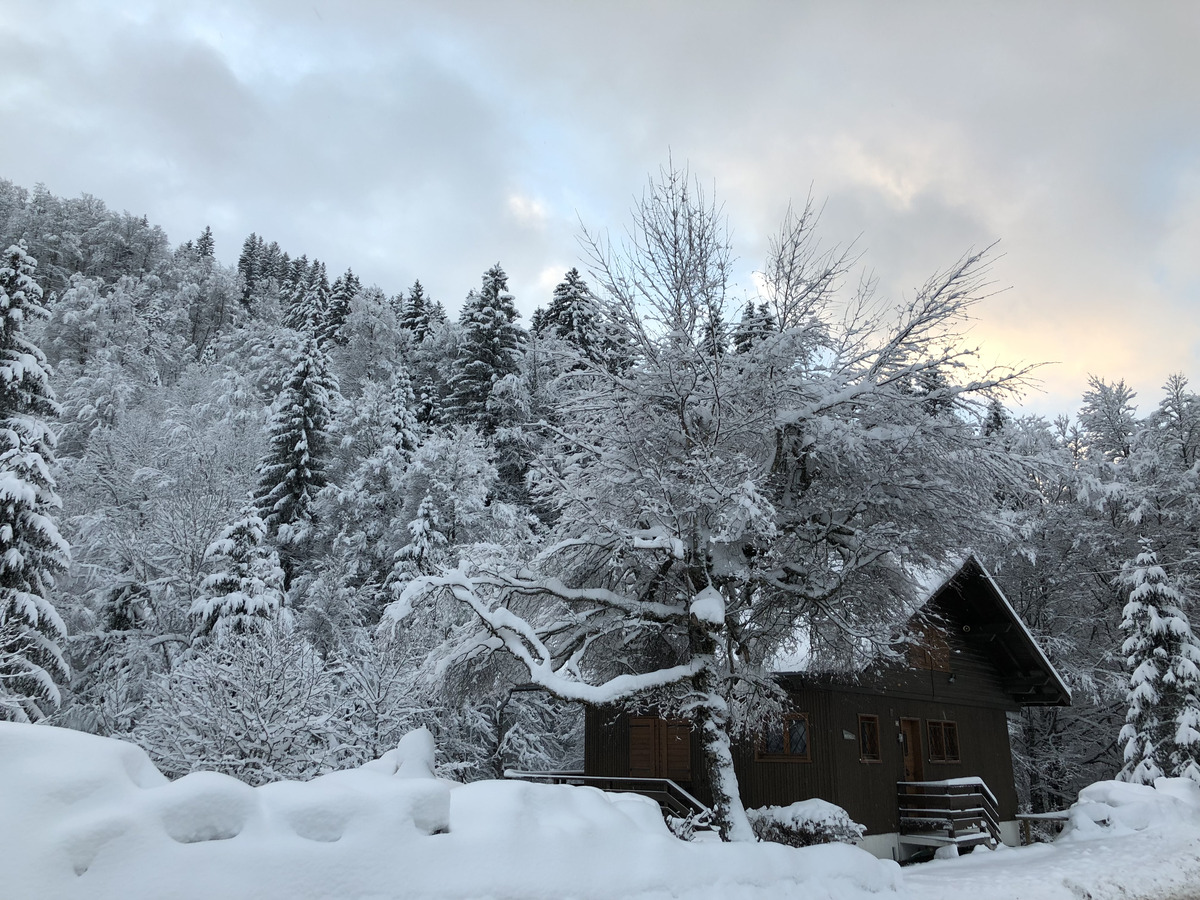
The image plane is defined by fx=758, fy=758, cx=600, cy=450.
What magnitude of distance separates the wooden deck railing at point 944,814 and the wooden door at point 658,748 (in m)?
5.47

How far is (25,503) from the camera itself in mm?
16516

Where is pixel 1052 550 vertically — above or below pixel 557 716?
above

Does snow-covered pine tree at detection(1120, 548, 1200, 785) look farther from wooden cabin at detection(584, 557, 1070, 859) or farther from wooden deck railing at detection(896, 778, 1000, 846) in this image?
wooden deck railing at detection(896, 778, 1000, 846)

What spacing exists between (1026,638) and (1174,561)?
10104 millimetres

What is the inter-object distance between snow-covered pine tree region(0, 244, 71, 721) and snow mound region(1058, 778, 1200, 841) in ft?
78.6

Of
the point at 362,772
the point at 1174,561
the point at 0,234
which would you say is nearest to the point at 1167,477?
the point at 1174,561

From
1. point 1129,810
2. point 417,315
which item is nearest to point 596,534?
point 1129,810

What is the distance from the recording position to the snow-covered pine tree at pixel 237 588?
20.4 metres

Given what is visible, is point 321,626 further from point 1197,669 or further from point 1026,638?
point 1197,669

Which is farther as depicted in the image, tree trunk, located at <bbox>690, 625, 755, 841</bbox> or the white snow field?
tree trunk, located at <bbox>690, 625, 755, 841</bbox>

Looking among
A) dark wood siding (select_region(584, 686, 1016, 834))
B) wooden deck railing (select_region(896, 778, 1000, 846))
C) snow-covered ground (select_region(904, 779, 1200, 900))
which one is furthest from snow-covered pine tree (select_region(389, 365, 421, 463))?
snow-covered ground (select_region(904, 779, 1200, 900))

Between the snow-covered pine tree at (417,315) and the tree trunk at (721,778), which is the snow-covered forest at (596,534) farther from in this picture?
the snow-covered pine tree at (417,315)

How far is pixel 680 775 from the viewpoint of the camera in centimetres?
1875

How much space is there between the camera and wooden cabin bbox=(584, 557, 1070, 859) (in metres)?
17.4
